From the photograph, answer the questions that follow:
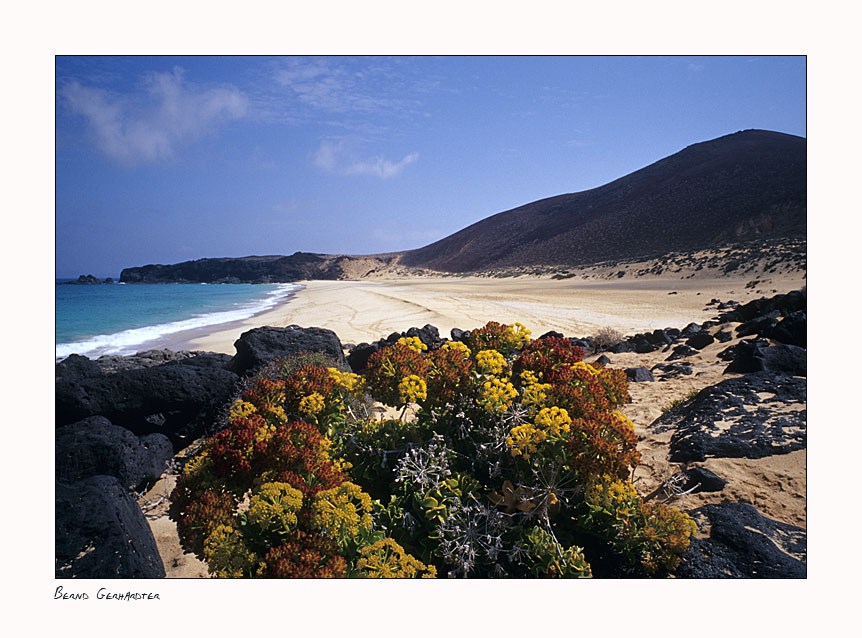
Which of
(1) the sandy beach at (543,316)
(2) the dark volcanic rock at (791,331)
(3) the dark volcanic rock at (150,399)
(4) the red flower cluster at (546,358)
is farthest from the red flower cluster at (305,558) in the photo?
(1) the sandy beach at (543,316)

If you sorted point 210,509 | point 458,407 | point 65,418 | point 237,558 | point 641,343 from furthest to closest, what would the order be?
point 641,343 → point 65,418 → point 458,407 → point 210,509 → point 237,558

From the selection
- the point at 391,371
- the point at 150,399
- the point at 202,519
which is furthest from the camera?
the point at 150,399

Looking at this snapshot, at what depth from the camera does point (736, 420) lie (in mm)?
3730

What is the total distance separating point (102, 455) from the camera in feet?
11.7

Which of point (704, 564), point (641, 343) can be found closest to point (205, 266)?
point (641, 343)

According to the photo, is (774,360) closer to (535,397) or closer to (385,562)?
(535,397)

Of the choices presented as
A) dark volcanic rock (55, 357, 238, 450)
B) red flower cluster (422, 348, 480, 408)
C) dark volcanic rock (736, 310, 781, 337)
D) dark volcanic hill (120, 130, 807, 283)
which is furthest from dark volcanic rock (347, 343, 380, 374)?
dark volcanic hill (120, 130, 807, 283)

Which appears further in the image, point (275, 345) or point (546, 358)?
point (275, 345)

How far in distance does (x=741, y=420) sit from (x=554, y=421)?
251cm

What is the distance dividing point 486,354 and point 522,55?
2280mm

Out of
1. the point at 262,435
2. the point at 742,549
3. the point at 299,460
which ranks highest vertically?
the point at 262,435

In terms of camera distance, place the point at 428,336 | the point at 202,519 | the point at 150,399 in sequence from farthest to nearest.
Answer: the point at 428,336, the point at 150,399, the point at 202,519

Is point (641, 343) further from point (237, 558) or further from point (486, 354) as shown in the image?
point (237, 558)

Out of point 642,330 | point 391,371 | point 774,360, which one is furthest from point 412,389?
point 642,330
